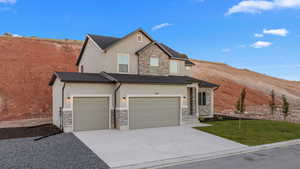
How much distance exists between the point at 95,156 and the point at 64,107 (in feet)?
18.3

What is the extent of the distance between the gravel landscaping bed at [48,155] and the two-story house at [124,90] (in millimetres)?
2710

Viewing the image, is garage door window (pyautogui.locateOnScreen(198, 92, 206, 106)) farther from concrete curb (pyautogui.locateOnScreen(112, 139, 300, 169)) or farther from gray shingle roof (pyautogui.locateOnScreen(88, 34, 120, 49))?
gray shingle roof (pyautogui.locateOnScreen(88, 34, 120, 49))

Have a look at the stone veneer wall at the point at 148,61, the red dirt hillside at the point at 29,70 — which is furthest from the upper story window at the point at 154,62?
the red dirt hillside at the point at 29,70

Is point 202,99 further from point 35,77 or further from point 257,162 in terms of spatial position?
point 35,77

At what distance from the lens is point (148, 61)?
15945 mm

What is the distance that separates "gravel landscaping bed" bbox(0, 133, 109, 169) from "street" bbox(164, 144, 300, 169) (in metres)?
3.19

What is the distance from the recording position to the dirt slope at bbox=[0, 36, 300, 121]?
70.9ft

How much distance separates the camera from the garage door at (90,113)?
11.8 meters

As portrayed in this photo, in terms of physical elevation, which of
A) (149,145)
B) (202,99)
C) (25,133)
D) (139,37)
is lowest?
(25,133)

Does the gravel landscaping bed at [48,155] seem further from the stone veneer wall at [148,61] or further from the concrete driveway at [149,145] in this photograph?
the stone veneer wall at [148,61]

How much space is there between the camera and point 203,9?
62.6 ft

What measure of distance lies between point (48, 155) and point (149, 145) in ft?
13.8

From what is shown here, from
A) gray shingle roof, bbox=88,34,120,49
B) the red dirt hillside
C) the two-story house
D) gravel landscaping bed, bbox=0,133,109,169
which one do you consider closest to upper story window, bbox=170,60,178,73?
the two-story house

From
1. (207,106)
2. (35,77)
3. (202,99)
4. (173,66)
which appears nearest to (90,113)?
(173,66)
